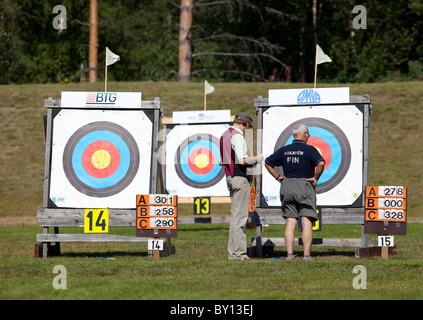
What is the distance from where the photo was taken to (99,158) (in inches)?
526

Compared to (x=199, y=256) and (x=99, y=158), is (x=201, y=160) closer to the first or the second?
(x=99, y=158)

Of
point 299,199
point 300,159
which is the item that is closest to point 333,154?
point 300,159

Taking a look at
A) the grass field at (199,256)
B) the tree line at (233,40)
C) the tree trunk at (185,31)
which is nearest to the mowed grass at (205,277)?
the grass field at (199,256)

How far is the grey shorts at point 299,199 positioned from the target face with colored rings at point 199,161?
9.58 meters

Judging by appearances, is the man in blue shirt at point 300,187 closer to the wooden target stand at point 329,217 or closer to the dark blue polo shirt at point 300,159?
the dark blue polo shirt at point 300,159

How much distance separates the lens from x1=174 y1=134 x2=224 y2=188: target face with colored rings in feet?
68.8

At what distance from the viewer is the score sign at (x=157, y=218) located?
1199cm

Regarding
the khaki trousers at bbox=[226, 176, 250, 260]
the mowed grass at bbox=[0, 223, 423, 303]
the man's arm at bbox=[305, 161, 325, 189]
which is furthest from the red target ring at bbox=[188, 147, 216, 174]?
the man's arm at bbox=[305, 161, 325, 189]

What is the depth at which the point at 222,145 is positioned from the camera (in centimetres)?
1159

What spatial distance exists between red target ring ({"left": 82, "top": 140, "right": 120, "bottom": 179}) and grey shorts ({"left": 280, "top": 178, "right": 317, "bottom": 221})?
3353 mm

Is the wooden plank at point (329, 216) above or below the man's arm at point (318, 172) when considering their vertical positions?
below

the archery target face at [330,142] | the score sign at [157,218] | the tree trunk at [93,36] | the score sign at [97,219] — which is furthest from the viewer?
the tree trunk at [93,36]

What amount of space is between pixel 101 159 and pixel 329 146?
392 cm

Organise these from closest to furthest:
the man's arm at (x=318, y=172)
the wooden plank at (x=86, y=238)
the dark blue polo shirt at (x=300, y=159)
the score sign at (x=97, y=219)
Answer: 1. the man's arm at (x=318, y=172)
2. the dark blue polo shirt at (x=300, y=159)
3. the wooden plank at (x=86, y=238)
4. the score sign at (x=97, y=219)
